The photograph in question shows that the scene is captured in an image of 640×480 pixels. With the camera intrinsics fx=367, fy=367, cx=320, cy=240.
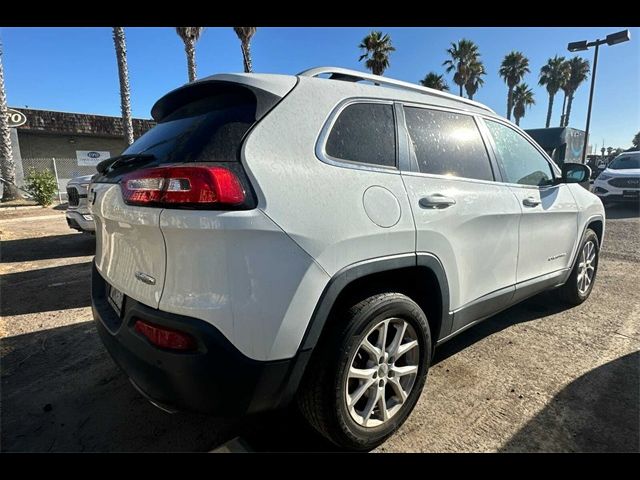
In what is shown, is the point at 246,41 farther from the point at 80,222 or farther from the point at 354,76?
the point at 354,76

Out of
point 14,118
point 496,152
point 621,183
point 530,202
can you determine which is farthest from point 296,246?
point 14,118

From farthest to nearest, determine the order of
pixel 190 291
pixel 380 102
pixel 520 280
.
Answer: pixel 520 280 → pixel 380 102 → pixel 190 291

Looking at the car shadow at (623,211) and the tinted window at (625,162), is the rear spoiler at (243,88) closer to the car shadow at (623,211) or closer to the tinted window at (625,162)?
the car shadow at (623,211)

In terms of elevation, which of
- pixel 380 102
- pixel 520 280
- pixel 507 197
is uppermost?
pixel 380 102

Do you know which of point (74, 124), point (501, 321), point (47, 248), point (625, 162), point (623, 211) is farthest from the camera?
point (74, 124)

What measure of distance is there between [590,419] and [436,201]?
160cm

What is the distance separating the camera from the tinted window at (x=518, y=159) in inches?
112

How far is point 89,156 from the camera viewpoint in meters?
19.8

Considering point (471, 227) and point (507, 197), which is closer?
point (471, 227)

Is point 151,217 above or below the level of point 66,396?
above

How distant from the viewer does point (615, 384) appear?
253cm

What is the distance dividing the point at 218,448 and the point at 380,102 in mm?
2091

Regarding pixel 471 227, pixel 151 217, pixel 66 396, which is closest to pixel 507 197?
pixel 471 227
